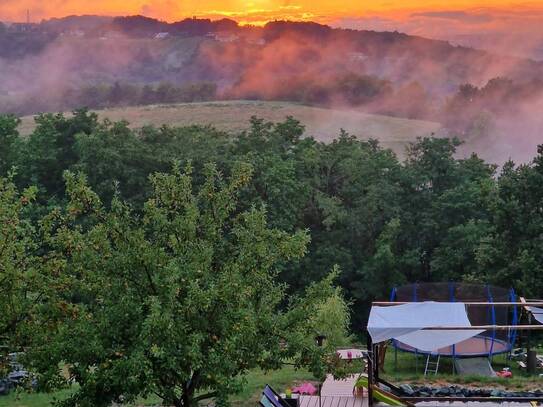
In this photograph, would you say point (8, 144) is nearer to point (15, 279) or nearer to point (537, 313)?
point (537, 313)

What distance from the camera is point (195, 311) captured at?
338 inches

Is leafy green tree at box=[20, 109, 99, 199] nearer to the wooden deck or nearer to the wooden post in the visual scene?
the wooden deck

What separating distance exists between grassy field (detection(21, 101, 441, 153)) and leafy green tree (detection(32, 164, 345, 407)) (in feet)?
223

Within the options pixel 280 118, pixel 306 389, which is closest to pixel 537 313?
pixel 306 389

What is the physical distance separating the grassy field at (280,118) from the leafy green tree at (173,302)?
223 ft

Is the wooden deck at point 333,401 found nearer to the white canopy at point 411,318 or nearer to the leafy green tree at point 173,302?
the white canopy at point 411,318

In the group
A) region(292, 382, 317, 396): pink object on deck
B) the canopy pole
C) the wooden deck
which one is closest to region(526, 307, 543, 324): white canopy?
the wooden deck

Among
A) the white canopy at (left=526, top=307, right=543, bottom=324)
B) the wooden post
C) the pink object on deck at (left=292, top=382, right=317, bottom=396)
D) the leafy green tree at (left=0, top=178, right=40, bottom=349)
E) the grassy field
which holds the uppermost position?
the leafy green tree at (left=0, top=178, right=40, bottom=349)

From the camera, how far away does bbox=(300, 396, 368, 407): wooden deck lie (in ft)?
39.1

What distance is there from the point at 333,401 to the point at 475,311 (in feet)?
27.5

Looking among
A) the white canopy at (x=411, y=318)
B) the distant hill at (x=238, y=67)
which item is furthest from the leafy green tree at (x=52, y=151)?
the distant hill at (x=238, y=67)

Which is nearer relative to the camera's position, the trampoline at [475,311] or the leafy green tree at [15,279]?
the leafy green tree at [15,279]

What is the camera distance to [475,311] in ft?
63.5

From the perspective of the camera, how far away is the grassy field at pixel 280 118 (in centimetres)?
8412
